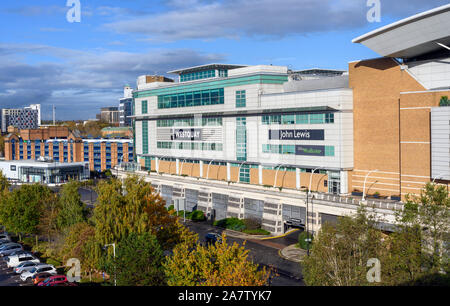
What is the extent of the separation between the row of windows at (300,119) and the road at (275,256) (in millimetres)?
13926

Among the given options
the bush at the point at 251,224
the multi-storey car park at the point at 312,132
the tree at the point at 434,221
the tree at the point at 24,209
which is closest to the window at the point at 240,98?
the multi-storey car park at the point at 312,132

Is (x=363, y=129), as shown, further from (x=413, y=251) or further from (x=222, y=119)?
(x=413, y=251)

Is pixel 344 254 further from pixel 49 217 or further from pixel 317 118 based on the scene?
pixel 49 217

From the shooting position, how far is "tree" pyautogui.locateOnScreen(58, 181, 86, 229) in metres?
48.8

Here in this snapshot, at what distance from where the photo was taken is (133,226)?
36406 millimetres

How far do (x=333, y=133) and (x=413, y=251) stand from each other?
1169 inches

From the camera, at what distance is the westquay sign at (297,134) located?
56.0 metres

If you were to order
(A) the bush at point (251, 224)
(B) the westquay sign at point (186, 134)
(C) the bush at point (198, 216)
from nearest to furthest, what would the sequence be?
1. (A) the bush at point (251, 224)
2. (C) the bush at point (198, 216)
3. (B) the westquay sign at point (186, 134)

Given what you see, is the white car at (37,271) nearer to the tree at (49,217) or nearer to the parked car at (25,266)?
the parked car at (25,266)

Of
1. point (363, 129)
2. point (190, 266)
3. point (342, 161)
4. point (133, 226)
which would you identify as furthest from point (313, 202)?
point (190, 266)

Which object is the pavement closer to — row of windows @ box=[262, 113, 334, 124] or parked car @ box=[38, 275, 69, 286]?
row of windows @ box=[262, 113, 334, 124]

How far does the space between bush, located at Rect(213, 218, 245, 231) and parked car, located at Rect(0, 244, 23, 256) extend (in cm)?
2487

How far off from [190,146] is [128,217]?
41669 millimetres

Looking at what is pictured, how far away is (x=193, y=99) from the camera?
2975 inches
